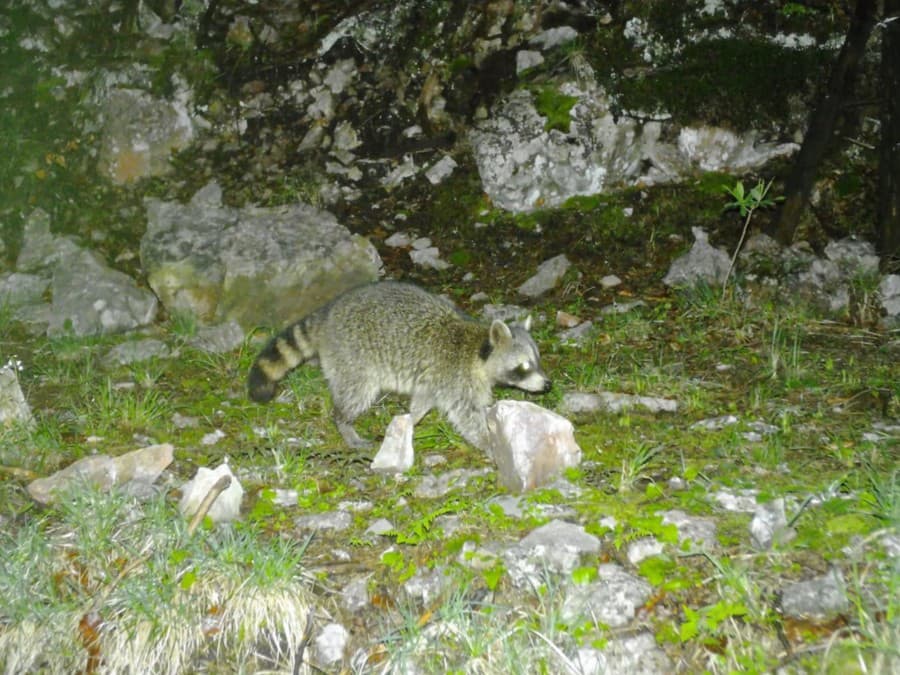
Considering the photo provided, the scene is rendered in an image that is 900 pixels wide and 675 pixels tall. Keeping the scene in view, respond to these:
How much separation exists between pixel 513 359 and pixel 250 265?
2.96 meters

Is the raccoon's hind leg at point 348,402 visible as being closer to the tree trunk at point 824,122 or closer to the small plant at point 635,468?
the small plant at point 635,468

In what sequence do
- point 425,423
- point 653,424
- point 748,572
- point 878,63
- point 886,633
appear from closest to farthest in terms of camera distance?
point 886,633, point 748,572, point 653,424, point 425,423, point 878,63

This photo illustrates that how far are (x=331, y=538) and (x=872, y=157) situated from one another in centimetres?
672

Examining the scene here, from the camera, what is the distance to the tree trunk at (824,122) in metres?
7.21

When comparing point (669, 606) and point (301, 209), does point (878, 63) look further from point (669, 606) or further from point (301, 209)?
point (669, 606)

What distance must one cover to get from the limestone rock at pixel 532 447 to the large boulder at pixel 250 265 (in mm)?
3271

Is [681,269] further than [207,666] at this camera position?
Yes

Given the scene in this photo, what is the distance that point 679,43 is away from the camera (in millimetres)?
8891

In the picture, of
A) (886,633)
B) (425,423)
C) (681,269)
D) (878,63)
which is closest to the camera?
(886,633)

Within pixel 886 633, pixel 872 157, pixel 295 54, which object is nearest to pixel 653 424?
pixel 886 633

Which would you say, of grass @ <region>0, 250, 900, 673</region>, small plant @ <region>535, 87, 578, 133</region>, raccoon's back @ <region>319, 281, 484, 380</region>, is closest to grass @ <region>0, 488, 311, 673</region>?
grass @ <region>0, 250, 900, 673</region>

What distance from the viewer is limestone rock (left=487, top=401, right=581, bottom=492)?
181 inches

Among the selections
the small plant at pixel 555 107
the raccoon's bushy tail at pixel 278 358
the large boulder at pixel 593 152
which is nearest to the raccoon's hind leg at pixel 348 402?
the raccoon's bushy tail at pixel 278 358

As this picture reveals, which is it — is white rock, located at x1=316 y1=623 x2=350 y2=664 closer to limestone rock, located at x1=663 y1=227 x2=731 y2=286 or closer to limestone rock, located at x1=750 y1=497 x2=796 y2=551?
limestone rock, located at x1=750 y1=497 x2=796 y2=551
